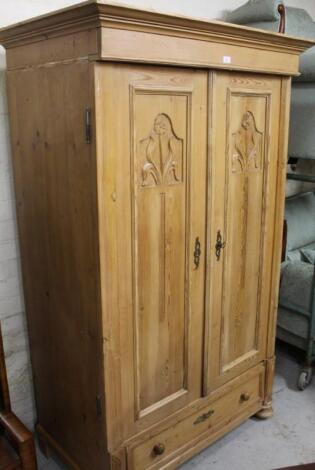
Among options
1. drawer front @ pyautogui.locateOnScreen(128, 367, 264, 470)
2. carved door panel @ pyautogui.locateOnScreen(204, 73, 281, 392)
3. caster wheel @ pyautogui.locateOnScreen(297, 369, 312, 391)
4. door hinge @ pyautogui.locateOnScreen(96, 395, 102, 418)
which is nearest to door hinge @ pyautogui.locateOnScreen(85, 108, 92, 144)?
carved door panel @ pyautogui.locateOnScreen(204, 73, 281, 392)

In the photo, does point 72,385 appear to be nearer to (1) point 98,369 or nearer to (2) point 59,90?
(1) point 98,369

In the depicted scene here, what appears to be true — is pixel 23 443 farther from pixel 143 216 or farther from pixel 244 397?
pixel 244 397

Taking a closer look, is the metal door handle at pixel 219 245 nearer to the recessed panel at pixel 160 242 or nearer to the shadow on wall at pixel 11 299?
the recessed panel at pixel 160 242

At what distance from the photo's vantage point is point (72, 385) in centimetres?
172

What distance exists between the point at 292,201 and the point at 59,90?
1966 mm

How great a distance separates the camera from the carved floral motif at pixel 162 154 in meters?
1.45

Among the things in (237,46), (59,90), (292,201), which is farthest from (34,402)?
(292,201)

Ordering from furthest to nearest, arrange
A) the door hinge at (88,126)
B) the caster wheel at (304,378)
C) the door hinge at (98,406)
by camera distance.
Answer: the caster wheel at (304,378) < the door hinge at (98,406) < the door hinge at (88,126)

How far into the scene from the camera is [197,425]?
6.24ft

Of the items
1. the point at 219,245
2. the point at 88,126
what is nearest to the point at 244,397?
the point at 219,245

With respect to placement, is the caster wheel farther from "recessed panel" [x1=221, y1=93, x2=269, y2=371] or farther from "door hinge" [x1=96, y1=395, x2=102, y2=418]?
"door hinge" [x1=96, y1=395, x2=102, y2=418]

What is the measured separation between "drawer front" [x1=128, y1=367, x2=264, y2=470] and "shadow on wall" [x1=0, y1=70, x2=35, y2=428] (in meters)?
0.62

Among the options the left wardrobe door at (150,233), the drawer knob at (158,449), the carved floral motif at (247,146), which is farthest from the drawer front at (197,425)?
the carved floral motif at (247,146)

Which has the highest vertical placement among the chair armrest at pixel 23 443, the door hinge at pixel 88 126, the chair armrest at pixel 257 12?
the chair armrest at pixel 257 12
